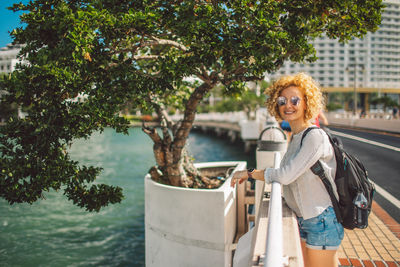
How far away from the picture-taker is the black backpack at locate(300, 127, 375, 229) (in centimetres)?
226

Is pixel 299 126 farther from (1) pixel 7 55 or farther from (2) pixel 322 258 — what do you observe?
(1) pixel 7 55

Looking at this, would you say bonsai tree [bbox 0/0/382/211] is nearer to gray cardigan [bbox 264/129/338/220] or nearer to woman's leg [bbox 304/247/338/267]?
gray cardigan [bbox 264/129/338/220]

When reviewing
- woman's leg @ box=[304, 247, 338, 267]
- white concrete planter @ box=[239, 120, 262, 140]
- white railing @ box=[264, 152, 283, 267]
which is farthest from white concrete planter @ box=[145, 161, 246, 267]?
white concrete planter @ box=[239, 120, 262, 140]

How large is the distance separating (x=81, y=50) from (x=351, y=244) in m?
3.82

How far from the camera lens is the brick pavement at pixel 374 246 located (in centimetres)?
381

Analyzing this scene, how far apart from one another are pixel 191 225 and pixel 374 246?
2.40m

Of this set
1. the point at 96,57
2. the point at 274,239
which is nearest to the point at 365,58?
the point at 96,57

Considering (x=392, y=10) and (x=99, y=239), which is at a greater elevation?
(x=392, y=10)

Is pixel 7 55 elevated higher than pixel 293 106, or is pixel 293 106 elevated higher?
pixel 7 55

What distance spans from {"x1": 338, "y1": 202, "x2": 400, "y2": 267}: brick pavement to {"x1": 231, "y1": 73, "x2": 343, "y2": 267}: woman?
1697 mm

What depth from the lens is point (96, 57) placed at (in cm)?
352

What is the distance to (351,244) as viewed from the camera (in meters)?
4.29

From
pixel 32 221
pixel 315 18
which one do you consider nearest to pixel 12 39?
pixel 315 18

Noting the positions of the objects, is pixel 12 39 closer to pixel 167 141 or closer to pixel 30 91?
pixel 30 91
